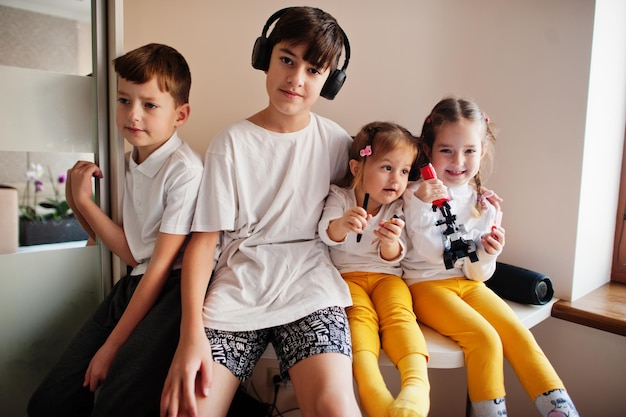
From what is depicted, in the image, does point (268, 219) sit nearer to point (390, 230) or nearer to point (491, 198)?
point (390, 230)

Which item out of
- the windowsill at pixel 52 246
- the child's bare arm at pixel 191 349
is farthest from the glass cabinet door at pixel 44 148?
the child's bare arm at pixel 191 349

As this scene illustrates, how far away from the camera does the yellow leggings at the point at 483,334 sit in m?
0.95

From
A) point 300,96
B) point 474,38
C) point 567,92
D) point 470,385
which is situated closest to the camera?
point 470,385

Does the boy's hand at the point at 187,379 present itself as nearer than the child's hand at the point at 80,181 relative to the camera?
Yes

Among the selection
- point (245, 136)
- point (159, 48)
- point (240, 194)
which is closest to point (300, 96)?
point (245, 136)

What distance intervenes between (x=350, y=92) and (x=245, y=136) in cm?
55

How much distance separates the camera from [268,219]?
1.12 m

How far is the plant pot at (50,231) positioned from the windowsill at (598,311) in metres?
1.38

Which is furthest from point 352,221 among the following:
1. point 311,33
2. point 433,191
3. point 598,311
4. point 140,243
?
point 598,311

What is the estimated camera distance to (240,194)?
1.11 m

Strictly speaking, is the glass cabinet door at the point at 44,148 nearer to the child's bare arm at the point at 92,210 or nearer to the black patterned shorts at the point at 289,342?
the child's bare arm at the point at 92,210

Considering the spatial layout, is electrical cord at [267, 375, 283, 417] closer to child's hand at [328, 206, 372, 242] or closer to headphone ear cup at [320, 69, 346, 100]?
child's hand at [328, 206, 372, 242]

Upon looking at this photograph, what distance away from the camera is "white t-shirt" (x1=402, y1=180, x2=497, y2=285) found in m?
1.12

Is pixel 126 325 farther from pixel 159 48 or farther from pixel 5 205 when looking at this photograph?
pixel 159 48
